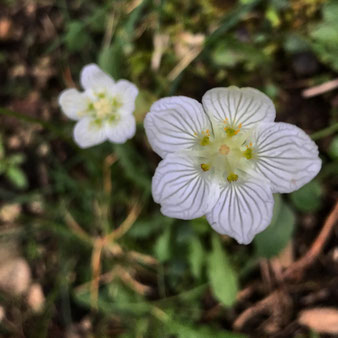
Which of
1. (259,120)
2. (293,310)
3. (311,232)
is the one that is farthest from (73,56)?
(293,310)

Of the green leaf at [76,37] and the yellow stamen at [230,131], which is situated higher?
the green leaf at [76,37]

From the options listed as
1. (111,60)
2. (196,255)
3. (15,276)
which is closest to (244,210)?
(196,255)

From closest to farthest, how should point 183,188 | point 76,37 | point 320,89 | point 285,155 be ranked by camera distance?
point 285,155 < point 183,188 < point 320,89 < point 76,37

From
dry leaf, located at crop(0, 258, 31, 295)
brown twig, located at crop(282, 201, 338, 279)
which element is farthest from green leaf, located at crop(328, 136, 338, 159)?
dry leaf, located at crop(0, 258, 31, 295)

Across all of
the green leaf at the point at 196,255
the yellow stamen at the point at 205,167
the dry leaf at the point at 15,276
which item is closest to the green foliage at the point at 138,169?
the green leaf at the point at 196,255

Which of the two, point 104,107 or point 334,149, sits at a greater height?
point 104,107

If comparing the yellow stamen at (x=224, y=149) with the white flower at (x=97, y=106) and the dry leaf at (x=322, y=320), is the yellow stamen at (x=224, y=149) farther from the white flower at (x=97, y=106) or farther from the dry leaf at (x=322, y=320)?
the dry leaf at (x=322, y=320)

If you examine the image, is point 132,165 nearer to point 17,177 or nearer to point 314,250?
point 17,177

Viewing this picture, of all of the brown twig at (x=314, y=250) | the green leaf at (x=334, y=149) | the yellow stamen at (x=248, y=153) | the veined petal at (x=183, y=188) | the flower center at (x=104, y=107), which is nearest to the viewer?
the veined petal at (x=183, y=188)
